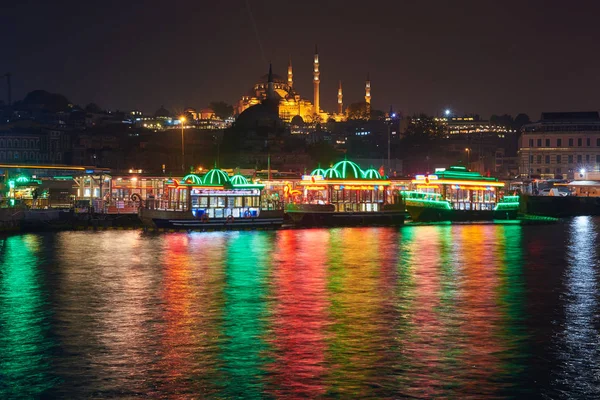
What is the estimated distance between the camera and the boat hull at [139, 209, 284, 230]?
59750mm

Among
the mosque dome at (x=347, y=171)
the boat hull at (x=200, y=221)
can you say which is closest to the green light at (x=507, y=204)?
the mosque dome at (x=347, y=171)

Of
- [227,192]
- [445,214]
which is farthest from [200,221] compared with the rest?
[445,214]

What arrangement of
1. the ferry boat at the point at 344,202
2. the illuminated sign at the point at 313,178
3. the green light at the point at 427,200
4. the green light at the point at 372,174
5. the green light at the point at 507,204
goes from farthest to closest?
the green light at the point at 507,204, the green light at the point at 427,200, the green light at the point at 372,174, the illuminated sign at the point at 313,178, the ferry boat at the point at 344,202

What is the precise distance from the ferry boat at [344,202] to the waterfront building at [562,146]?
59.7m

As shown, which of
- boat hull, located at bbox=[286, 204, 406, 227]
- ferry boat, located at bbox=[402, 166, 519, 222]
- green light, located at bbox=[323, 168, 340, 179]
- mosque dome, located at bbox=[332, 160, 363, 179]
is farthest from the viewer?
ferry boat, located at bbox=[402, 166, 519, 222]

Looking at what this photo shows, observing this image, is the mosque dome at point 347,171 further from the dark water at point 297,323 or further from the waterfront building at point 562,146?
the waterfront building at point 562,146

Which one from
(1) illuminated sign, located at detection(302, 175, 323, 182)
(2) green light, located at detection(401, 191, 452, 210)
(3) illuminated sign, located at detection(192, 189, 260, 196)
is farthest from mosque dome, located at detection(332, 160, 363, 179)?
(3) illuminated sign, located at detection(192, 189, 260, 196)

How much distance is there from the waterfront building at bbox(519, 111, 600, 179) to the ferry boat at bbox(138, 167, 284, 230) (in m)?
70.4

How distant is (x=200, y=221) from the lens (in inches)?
2391

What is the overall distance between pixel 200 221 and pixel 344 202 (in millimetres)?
13975

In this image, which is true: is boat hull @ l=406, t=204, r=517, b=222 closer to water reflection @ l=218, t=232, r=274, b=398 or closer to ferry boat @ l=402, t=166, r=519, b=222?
ferry boat @ l=402, t=166, r=519, b=222

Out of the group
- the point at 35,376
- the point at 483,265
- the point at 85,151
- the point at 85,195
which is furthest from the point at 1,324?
the point at 85,151

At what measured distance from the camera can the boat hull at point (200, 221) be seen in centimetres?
5975

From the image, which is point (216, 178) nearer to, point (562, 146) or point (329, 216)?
point (329, 216)
